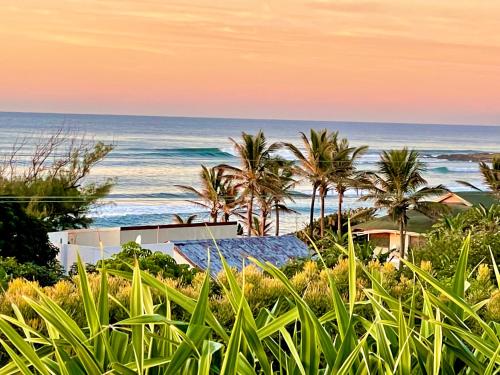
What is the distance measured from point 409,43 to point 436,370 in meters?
47.0

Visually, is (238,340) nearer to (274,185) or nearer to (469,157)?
(274,185)

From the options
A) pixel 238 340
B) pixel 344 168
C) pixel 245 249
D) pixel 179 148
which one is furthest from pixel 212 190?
pixel 238 340

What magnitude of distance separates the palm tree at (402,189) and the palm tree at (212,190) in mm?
6667

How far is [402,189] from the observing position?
31.2 metres

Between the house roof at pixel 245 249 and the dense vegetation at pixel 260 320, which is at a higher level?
the dense vegetation at pixel 260 320

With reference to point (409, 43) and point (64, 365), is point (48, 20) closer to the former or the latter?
point (409, 43)

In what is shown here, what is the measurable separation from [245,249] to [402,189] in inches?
545

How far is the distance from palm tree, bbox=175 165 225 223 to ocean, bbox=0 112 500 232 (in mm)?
→ 497

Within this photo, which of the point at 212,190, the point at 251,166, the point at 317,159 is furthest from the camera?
the point at 212,190

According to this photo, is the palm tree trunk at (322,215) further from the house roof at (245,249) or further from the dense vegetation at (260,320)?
the dense vegetation at (260,320)

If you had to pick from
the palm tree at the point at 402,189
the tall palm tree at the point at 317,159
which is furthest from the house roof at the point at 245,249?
the tall palm tree at the point at 317,159

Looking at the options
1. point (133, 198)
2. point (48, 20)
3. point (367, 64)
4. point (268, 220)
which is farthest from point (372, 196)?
point (48, 20)

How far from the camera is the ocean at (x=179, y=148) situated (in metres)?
39.3

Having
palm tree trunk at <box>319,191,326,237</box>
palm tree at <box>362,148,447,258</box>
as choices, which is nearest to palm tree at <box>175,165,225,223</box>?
palm tree trunk at <box>319,191,326,237</box>
